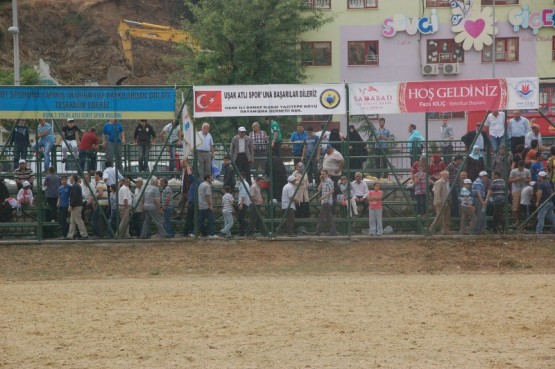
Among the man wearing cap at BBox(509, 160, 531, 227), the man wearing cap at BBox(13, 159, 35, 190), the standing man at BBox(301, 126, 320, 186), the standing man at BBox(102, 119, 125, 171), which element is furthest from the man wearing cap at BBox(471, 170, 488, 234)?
the man wearing cap at BBox(13, 159, 35, 190)

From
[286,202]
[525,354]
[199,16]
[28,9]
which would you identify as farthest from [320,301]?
[28,9]

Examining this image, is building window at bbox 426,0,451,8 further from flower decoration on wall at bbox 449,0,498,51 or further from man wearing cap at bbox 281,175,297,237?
man wearing cap at bbox 281,175,297,237

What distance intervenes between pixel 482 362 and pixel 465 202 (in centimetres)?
1156

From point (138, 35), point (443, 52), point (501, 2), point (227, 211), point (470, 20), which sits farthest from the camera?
point (138, 35)

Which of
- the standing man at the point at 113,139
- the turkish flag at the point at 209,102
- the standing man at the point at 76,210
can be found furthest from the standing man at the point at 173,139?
the standing man at the point at 76,210

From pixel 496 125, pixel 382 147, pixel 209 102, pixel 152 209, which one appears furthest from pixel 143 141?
pixel 496 125

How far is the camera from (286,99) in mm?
24125

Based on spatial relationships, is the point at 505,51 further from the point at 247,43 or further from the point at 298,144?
the point at 298,144

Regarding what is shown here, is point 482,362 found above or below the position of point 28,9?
below

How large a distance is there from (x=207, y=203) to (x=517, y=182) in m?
7.88

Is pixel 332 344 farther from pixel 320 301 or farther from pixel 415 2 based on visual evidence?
pixel 415 2

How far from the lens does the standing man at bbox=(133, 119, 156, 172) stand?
81.7 ft

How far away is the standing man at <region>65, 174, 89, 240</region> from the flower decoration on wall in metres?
29.8

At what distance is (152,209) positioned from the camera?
950 inches
